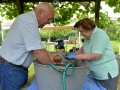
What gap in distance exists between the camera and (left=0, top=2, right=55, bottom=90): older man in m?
1.55

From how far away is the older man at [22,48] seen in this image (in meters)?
1.55

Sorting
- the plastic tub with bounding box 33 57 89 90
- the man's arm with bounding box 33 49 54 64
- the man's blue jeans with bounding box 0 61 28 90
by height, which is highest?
the man's arm with bounding box 33 49 54 64

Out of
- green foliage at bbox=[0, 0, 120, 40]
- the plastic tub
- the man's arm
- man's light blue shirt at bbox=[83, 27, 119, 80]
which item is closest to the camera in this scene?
the plastic tub

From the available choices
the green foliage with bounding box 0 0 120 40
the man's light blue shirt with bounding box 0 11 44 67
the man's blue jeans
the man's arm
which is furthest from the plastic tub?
the green foliage with bounding box 0 0 120 40

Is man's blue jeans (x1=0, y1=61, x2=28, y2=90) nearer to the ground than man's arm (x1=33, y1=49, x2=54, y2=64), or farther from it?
nearer to the ground

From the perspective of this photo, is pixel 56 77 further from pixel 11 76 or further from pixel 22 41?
pixel 11 76

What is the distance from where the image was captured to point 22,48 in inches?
64.6

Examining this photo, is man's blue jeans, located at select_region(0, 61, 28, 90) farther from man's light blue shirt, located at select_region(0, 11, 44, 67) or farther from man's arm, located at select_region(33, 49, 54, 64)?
man's arm, located at select_region(33, 49, 54, 64)

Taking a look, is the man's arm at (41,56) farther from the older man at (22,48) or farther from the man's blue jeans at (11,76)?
the man's blue jeans at (11,76)

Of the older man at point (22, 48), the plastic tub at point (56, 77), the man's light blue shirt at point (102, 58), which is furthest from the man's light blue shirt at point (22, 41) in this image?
the man's light blue shirt at point (102, 58)

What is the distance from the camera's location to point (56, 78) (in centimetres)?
138

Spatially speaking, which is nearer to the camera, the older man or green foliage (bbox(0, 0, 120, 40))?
the older man

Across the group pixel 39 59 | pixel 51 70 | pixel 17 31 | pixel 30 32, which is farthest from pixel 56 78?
pixel 17 31

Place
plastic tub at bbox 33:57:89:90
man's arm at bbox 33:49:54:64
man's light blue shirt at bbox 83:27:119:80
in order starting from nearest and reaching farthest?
1. plastic tub at bbox 33:57:89:90
2. man's arm at bbox 33:49:54:64
3. man's light blue shirt at bbox 83:27:119:80
